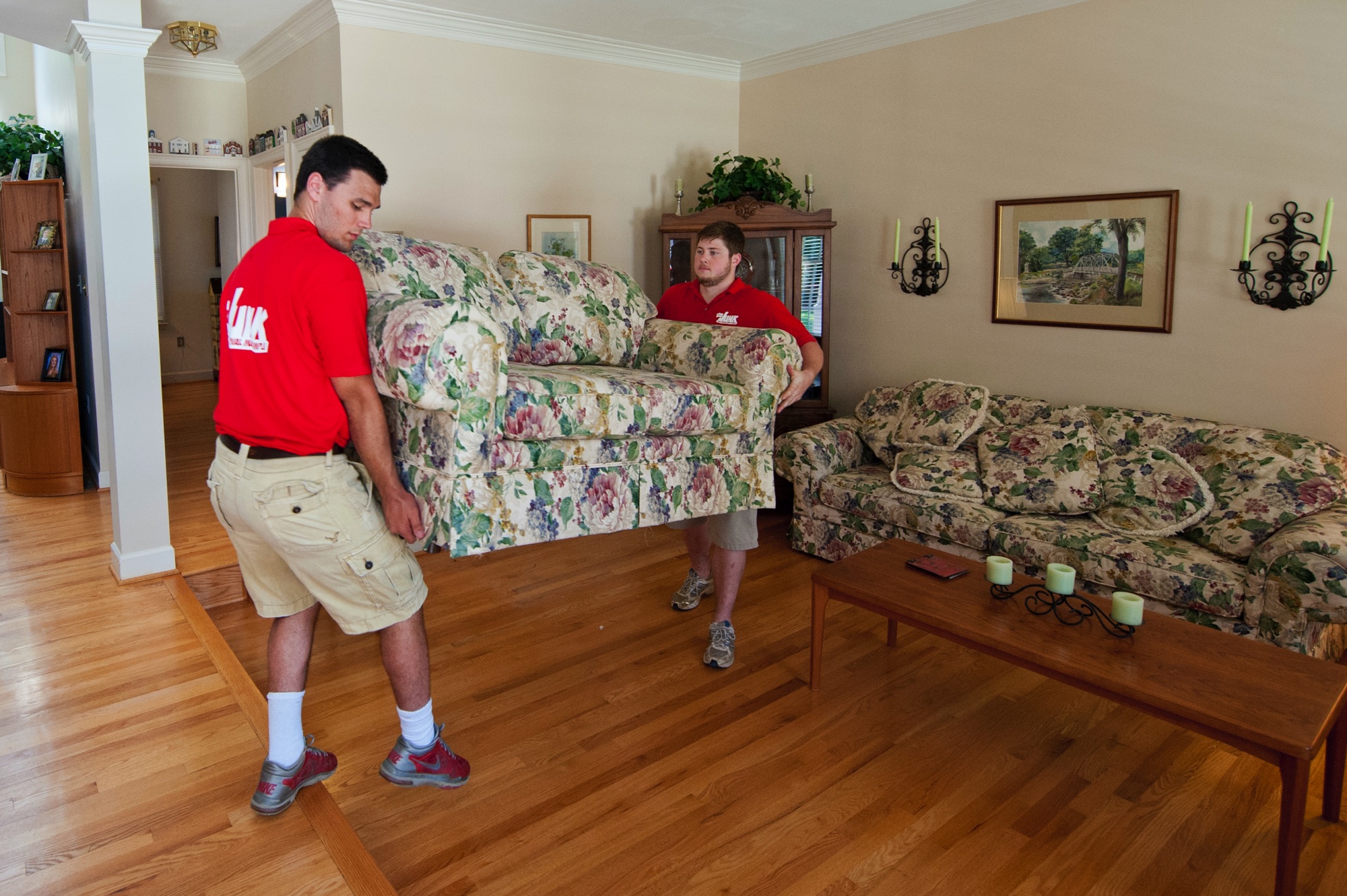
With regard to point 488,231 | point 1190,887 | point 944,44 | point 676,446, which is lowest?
point 1190,887

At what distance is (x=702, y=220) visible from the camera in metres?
4.44

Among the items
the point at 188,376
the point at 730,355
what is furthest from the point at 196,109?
the point at 730,355

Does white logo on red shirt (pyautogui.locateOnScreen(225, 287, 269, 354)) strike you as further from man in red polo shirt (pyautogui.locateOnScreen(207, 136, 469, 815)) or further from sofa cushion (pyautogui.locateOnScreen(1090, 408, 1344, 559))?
sofa cushion (pyautogui.locateOnScreen(1090, 408, 1344, 559))

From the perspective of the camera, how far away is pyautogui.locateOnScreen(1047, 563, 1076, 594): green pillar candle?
7.25ft

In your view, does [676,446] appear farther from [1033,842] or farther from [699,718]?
[1033,842]

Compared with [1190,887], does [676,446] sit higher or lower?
higher

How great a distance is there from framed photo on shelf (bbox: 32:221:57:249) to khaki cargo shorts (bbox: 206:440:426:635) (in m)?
3.82

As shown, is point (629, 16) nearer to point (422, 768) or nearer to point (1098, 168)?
point (1098, 168)

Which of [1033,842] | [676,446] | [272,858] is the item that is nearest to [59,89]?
[676,446]

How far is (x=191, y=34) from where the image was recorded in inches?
169

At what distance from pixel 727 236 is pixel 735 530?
95 cm

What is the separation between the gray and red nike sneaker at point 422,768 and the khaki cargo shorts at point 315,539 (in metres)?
0.37

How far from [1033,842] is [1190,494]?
5.25 ft

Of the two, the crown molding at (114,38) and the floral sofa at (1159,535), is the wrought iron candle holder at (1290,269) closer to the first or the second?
the floral sofa at (1159,535)
